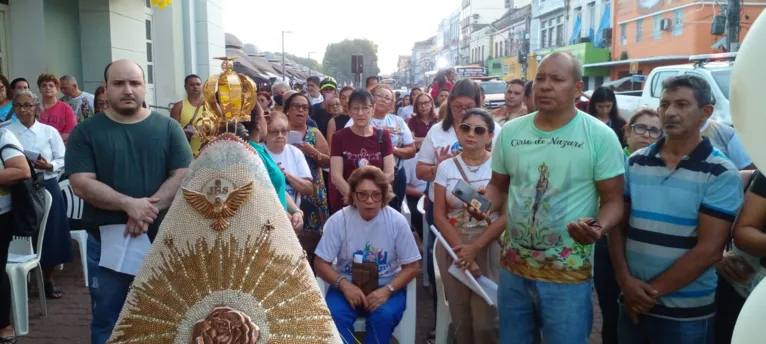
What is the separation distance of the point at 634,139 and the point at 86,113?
662 cm

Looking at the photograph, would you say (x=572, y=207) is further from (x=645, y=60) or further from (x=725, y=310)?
(x=645, y=60)

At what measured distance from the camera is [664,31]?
2891 centimetres

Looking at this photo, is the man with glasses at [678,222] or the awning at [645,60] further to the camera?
the awning at [645,60]

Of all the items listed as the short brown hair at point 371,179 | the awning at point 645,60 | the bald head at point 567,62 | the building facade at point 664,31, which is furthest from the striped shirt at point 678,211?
the awning at point 645,60

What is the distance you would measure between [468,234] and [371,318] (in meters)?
0.84

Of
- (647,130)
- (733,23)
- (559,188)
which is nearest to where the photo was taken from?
(559,188)

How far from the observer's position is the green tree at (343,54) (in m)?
92.1

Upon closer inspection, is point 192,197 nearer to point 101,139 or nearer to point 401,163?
point 101,139

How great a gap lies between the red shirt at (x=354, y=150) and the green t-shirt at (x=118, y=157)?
7.20ft

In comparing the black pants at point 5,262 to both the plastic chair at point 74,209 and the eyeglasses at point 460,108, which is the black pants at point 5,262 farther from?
the eyeglasses at point 460,108

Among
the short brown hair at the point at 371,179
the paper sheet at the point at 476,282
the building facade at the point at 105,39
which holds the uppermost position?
the building facade at the point at 105,39

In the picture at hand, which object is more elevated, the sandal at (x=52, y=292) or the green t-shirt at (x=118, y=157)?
the green t-shirt at (x=118, y=157)

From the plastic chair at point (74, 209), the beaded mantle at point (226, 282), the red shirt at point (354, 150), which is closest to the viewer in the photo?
the beaded mantle at point (226, 282)

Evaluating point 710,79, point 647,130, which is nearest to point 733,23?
point 710,79
